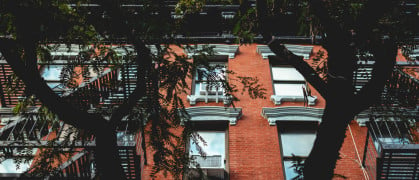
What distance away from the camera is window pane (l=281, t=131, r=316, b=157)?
9.29m

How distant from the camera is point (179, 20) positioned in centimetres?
657

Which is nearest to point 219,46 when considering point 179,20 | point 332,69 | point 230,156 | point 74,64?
point 230,156

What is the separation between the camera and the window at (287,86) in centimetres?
1031

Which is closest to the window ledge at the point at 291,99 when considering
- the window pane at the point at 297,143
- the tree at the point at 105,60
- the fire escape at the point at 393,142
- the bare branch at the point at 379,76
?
the window pane at the point at 297,143

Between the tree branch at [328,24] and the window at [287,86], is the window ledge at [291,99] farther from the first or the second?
the tree branch at [328,24]

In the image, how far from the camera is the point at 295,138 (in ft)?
31.6

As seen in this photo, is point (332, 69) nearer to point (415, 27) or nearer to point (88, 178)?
point (415, 27)

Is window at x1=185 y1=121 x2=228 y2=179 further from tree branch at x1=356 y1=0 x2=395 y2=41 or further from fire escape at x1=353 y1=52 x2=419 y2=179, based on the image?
tree branch at x1=356 y1=0 x2=395 y2=41

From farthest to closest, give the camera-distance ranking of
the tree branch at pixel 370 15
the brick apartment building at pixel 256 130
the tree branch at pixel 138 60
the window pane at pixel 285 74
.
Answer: the window pane at pixel 285 74
the brick apartment building at pixel 256 130
the tree branch at pixel 138 60
the tree branch at pixel 370 15

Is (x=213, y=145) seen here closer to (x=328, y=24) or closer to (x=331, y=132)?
(x=331, y=132)

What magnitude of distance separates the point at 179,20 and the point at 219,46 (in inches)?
234

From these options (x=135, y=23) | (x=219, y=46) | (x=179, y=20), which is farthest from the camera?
(x=219, y=46)

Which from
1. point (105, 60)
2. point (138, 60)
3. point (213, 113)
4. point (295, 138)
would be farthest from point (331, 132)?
point (213, 113)

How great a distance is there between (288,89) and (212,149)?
3.68 meters
